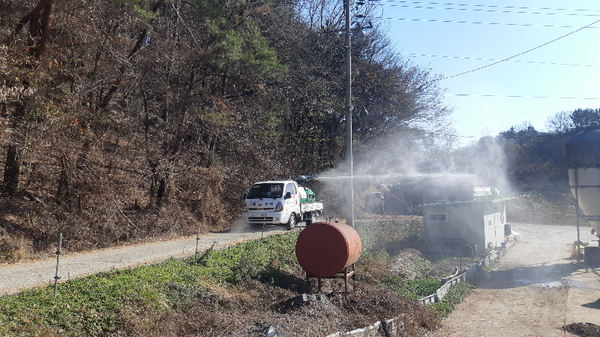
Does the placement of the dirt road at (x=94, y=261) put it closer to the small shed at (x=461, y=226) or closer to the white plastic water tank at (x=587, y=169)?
the small shed at (x=461, y=226)

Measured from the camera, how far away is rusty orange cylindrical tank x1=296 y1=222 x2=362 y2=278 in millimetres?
12164

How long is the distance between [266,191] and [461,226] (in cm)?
1187

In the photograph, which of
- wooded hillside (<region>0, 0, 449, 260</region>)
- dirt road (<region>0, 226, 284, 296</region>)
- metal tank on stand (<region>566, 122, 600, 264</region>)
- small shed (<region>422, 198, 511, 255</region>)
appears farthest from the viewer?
small shed (<region>422, 198, 511, 255</region>)

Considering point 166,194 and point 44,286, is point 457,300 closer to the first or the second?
point 44,286

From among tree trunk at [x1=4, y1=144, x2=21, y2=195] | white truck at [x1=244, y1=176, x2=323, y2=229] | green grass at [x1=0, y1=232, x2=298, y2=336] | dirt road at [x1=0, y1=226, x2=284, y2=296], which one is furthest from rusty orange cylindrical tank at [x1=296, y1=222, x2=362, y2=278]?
tree trunk at [x1=4, y1=144, x2=21, y2=195]

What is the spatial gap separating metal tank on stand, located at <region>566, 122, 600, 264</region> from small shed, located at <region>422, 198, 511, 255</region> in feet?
13.9

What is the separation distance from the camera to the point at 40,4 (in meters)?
14.3

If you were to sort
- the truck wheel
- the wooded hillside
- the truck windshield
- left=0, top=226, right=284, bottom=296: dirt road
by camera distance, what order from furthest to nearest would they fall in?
the truck wheel < the truck windshield < the wooded hillside < left=0, top=226, right=284, bottom=296: dirt road

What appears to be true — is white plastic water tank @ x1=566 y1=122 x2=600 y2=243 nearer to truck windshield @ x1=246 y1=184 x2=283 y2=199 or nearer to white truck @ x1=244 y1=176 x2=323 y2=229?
white truck @ x1=244 y1=176 x2=323 y2=229

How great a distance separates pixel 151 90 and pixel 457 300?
52.0 feet

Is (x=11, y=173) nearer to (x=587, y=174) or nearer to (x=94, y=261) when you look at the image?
(x=94, y=261)

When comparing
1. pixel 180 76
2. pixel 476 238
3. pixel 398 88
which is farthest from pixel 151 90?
pixel 398 88

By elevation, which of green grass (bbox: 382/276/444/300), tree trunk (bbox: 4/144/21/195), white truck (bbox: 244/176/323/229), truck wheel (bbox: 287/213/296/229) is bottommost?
green grass (bbox: 382/276/444/300)

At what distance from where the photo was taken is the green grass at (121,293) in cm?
728
